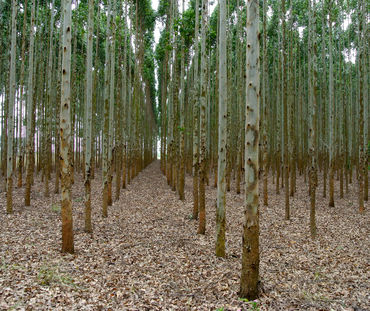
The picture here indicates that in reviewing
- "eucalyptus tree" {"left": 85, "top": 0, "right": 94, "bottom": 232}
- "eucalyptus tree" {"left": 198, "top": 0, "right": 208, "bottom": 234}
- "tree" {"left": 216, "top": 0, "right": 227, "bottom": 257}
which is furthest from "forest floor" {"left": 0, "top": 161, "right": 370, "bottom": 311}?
"tree" {"left": 216, "top": 0, "right": 227, "bottom": 257}

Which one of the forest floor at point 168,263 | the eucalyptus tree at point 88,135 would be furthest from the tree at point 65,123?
the eucalyptus tree at point 88,135

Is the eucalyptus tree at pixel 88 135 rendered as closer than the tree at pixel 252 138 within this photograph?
No

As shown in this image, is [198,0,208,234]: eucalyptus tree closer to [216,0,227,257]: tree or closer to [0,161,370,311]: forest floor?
[0,161,370,311]: forest floor

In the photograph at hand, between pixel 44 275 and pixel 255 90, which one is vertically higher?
pixel 255 90

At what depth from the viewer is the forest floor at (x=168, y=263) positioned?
3.97m

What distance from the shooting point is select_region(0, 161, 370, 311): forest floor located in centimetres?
397

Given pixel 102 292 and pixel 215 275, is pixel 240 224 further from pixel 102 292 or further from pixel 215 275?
pixel 102 292

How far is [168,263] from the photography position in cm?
539

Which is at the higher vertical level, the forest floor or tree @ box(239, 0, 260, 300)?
tree @ box(239, 0, 260, 300)

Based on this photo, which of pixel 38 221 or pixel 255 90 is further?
pixel 38 221

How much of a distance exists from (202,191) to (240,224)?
93.0 inches

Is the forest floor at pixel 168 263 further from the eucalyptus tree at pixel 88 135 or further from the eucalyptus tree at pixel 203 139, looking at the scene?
the eucalyptus tree at pixel 203 139

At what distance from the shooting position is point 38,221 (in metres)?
7.69

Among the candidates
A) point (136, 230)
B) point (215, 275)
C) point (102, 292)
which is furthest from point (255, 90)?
point (136, 230)
